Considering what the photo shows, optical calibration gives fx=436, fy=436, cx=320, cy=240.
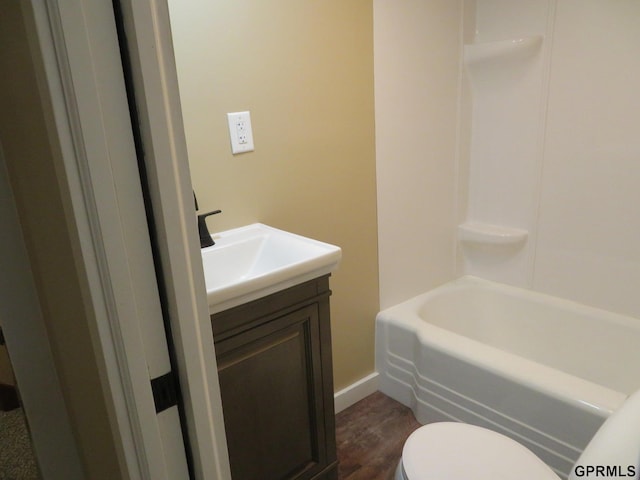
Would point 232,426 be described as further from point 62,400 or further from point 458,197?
point 458,197

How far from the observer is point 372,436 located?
1922 mm

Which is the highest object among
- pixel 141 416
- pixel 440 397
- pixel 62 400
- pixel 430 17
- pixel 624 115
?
pixel 430 17

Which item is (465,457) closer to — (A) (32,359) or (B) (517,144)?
(A) (32,359)

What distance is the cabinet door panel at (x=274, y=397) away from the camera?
1237mm

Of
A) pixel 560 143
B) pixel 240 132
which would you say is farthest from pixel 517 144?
pixel 240 132

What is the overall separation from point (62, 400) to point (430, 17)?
2.06 meters

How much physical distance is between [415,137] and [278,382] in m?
1.35

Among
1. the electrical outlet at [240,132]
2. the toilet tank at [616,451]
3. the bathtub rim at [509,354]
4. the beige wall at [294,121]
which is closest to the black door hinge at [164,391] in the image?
the toilet tank at [616,451]

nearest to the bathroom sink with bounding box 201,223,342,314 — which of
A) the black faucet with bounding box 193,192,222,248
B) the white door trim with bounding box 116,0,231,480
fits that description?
the black faucet with bounding box 193,192,222,248

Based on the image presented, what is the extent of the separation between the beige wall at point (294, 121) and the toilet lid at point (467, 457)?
83 cm

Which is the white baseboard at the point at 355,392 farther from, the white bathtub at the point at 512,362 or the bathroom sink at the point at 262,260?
the bathroom sink at the point at 262,260

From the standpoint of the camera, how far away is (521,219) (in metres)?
2.25

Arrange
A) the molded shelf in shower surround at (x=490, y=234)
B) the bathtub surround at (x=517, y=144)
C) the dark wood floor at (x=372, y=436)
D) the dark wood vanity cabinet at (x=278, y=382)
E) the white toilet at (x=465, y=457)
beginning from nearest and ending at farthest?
the white toilet at (x=465, y=457)
the dark wood vanity cabinet at (x=278, y=382)
the dark wood floor at (x=372, y=436)
the bathtub surround at (x=517, y=144)
the molded shelf in shower surround at (x=490, y=234)

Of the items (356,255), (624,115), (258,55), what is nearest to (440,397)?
(356,255)
